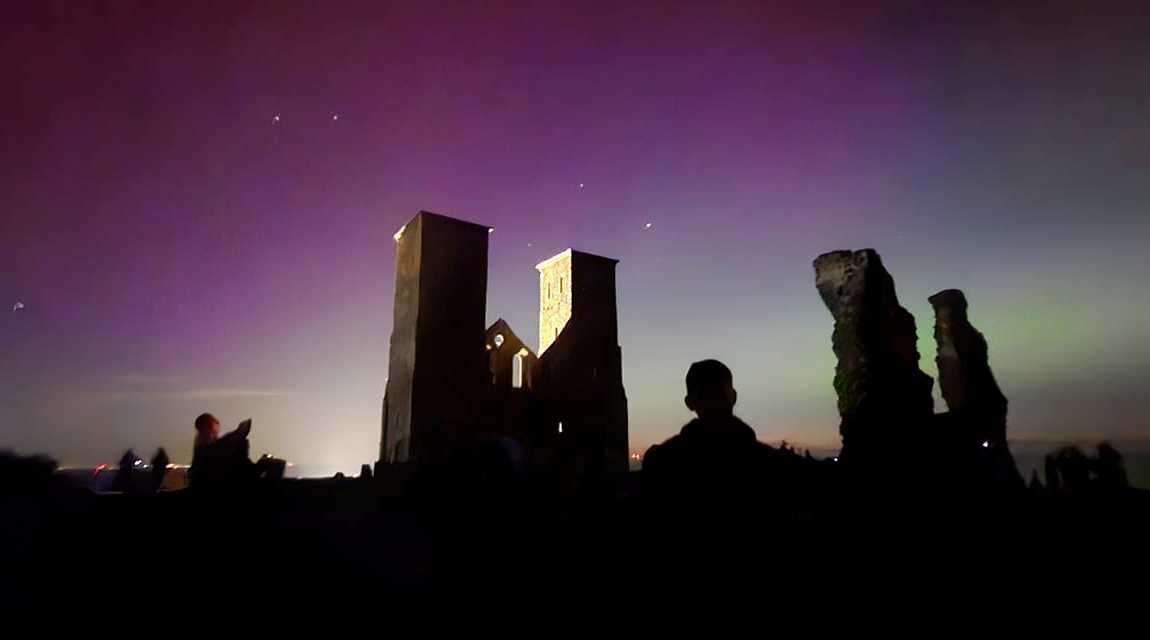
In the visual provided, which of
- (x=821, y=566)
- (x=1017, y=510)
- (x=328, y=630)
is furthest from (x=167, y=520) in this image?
(x=1017, y=510)

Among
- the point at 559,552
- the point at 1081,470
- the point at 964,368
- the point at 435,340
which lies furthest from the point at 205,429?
the point at 964,368

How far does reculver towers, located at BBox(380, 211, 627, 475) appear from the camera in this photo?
59.0 feet

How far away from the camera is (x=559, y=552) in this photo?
3381 mm

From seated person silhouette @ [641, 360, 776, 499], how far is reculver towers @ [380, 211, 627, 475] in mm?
9773

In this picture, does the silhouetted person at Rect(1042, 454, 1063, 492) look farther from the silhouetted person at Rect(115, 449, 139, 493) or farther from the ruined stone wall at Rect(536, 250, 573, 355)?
the silhouetted person at Rect(115, 449, 139, 493)

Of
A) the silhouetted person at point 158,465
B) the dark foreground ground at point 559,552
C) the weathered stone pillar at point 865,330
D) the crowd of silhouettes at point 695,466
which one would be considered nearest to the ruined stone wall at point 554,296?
the weathered stone pillar at point 865,330

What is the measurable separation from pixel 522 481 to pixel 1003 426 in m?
21.3

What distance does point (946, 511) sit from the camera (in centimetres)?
402

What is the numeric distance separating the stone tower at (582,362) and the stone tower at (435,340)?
433cm

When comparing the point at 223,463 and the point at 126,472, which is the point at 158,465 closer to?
the point at 126,472

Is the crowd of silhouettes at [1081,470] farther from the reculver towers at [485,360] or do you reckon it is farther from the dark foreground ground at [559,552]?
the reculver towers at [485,360]

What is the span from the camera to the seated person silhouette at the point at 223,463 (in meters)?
5.89

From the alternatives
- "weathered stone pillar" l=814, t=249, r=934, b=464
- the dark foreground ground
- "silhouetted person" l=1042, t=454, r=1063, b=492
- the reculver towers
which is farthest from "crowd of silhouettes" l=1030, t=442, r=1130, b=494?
the reculver towers

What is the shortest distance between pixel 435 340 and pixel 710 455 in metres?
16.7
